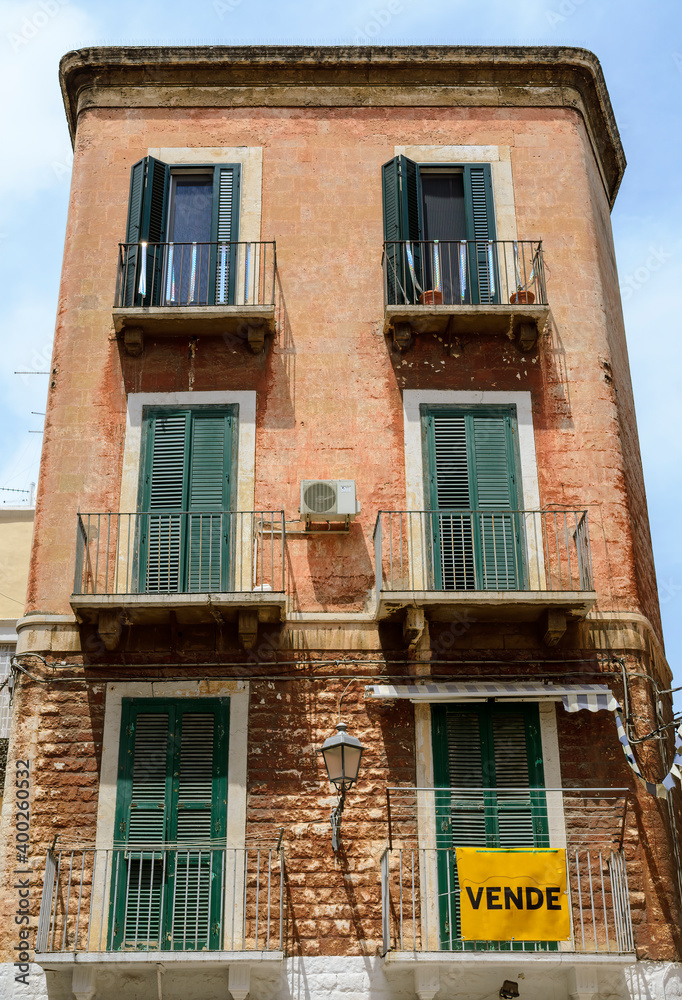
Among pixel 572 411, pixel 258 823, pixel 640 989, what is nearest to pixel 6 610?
pixel 258 823

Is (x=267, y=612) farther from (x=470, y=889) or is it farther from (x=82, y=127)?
(x=82, y=127)

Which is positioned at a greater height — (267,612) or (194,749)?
(267,612)

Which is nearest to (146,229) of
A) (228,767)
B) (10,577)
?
(10,577)

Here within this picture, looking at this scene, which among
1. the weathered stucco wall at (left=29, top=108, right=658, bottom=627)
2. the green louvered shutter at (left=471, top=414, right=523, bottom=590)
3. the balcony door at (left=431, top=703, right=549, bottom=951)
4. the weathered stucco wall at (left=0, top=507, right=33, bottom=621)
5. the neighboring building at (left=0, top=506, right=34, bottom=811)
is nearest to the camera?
the balcony door at (left=431, top=703, right=549, bottom=951)

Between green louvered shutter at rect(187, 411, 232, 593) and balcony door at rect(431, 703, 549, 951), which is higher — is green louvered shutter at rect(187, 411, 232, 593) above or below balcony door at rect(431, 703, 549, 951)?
above

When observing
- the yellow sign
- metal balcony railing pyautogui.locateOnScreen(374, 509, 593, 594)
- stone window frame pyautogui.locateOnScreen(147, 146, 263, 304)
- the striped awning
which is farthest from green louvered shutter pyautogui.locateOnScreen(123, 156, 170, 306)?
the yellow sign

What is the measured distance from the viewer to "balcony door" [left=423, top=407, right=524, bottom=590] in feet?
44.8

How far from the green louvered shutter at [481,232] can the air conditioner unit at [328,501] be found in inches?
123

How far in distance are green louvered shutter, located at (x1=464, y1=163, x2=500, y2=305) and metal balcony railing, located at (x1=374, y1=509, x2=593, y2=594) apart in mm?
2976

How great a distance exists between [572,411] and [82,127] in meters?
7.87

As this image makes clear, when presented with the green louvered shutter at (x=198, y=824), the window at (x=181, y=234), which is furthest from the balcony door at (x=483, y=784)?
the window at (x=181, y=234)

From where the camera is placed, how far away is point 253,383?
48.1 feet

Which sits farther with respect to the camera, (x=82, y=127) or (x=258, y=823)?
(x=82, y=127)

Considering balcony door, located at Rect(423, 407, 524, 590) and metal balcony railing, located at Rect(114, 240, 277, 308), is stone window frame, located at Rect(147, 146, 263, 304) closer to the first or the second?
metal balcony railing, located at Rect(114, 240, 277, 308)
